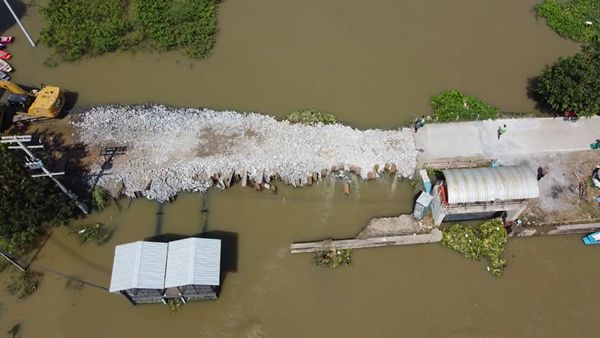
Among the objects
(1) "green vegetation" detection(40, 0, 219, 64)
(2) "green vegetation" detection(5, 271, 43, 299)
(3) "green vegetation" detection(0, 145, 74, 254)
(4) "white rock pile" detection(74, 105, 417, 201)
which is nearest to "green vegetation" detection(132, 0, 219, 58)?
(1) "green vegetation" detection(40, 0, 219, 64)

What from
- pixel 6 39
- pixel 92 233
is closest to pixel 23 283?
pixel 92 233

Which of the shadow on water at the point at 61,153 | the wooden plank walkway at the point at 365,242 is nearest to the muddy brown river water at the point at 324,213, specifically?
the wooden plank walkway at the point at 365,242

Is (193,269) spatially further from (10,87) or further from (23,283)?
(10,87)

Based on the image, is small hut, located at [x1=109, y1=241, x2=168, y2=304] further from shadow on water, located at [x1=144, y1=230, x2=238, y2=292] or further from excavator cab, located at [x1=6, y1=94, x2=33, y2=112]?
excavator cab, located at [x1=6, y1=94, x2=33, y2=112]

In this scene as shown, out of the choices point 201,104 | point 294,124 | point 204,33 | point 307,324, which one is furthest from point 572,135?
point 204,33

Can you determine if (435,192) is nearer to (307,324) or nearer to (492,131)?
(492,131)

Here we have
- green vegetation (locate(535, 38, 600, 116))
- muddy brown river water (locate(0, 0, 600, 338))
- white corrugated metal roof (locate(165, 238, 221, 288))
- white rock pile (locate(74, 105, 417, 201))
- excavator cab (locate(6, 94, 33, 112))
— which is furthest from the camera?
excavator cab (locate(6, 94, 33, 112))
